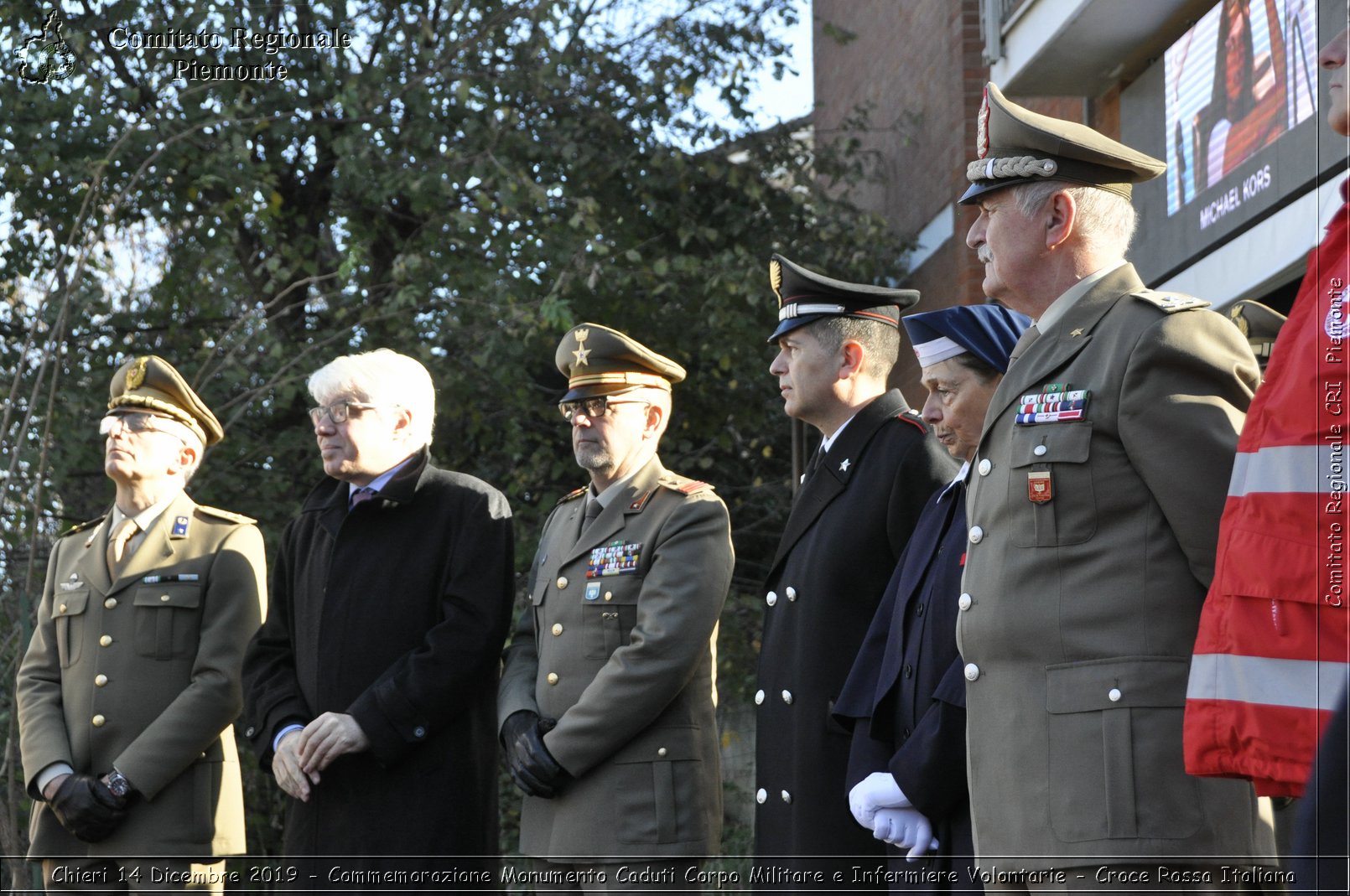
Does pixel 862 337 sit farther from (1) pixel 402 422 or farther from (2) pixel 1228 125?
(2) pixel 1228 125

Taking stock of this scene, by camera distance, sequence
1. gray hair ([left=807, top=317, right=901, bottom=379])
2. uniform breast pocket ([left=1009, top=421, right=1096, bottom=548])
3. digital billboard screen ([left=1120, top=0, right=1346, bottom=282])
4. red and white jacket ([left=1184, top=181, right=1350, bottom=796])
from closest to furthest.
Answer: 1. red and white jacket ([left=1184, top=181, right=1350, bottom=796])
2. uniform breast pocket ([left=1009, top=421, right=1096, bottom=548])
3. gray hair ([left=807, top=317, right=901, bottom=379])
4. digital billboard screen ([left=1120, top=0, right=1346, bottom=282])

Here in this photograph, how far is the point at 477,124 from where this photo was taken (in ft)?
28.9

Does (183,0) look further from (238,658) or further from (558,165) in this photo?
(238,658)

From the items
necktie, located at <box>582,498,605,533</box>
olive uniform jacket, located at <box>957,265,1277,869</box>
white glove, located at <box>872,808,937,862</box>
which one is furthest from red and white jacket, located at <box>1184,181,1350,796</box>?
necktie, located at <box>582,498,605,533</box>

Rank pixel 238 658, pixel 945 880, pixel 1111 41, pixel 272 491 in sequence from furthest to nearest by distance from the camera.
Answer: pixel 272 491, pixel 1111 41, pixel 238 658, pixel 945 880

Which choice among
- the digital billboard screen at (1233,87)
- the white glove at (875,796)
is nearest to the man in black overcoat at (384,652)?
the white glove at (875,796)

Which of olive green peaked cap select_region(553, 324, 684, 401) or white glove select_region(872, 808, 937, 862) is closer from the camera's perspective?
white glove select_region(872, 808, 937, 862)

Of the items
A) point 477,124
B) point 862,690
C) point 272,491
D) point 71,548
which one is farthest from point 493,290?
point 862,690

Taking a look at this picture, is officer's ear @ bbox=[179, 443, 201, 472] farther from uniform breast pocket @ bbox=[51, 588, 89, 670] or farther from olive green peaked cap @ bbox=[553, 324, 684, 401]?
olive green peaked cap @ bbox=[553, 324, 684, 401]

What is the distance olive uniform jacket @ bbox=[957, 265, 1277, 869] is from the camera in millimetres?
2654

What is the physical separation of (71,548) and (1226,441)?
418 centimetres

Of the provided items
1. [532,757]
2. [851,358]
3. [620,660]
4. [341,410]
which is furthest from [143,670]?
[851,358]

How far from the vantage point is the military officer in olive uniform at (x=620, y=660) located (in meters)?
4.23

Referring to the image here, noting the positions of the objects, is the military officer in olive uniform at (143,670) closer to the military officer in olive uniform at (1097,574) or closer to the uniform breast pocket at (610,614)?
the uniform breast pocket at (610,614)
